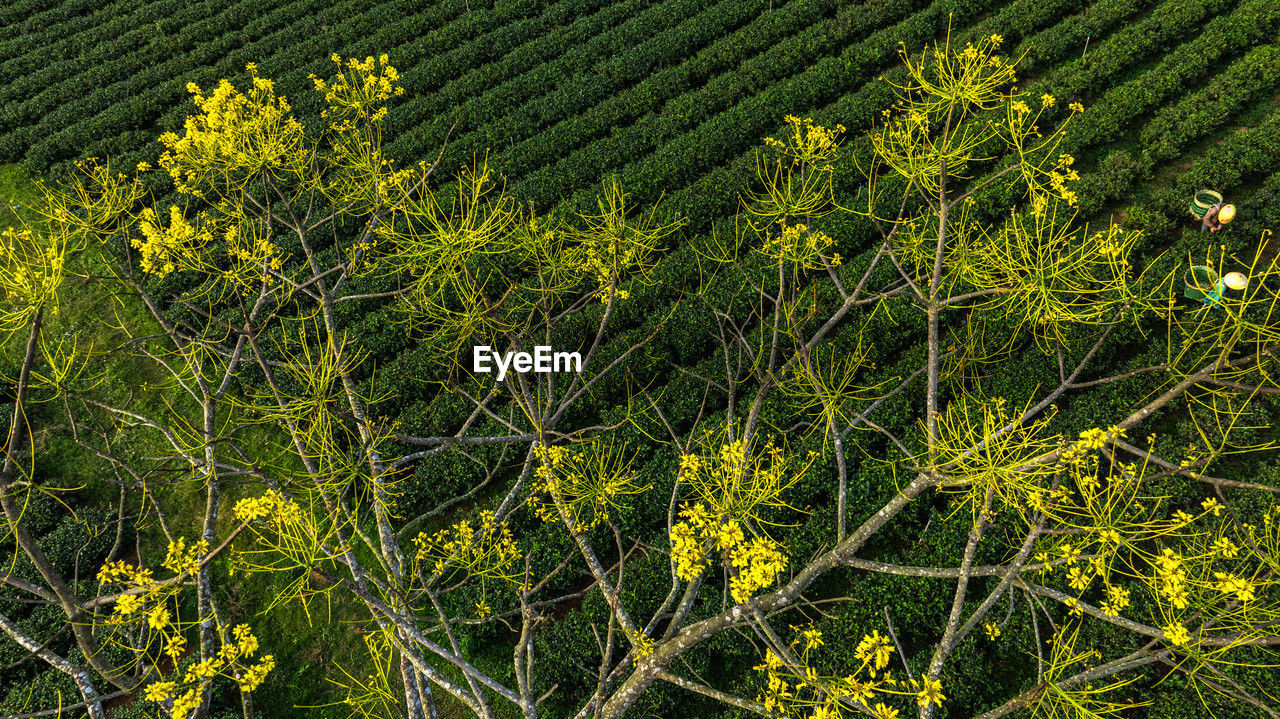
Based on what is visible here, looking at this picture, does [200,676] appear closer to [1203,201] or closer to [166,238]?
[166,238]

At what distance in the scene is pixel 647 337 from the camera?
9969 millimetres

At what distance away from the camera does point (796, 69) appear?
14.1 metres

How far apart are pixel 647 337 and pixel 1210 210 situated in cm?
947

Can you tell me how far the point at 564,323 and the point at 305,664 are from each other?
6.43 metres

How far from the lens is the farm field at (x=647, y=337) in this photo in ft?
23.9

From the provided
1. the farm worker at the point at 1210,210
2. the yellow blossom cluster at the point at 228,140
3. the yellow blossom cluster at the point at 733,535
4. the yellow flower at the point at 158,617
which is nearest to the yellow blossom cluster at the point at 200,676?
the yellow flower at the point at 158,617

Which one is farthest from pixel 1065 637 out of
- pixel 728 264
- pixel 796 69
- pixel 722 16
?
pixel 722 16

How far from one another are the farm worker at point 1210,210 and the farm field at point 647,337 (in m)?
0.24

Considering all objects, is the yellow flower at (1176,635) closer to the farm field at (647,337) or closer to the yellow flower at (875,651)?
the farm field at (647,337)

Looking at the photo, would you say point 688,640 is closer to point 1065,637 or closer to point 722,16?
point 1065,637

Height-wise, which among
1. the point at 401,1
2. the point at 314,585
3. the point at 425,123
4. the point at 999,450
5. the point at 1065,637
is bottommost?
the point at 1065,637

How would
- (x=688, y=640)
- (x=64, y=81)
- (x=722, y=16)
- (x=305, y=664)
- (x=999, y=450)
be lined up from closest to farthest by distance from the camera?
(x=999, y=450) < (x=688, y=640) < (x=305, y=664) < (x=722, y=16) < (x=64, y=81)

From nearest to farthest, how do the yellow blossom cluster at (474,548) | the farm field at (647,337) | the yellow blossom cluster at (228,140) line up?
the yellow blossom cluster at (474,548)
the farm field at (647,337)
the yellow blossom cluster at (228,140)

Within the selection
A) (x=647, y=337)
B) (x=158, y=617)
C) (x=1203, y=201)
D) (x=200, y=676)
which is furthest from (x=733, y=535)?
(x=1203, y=201)
